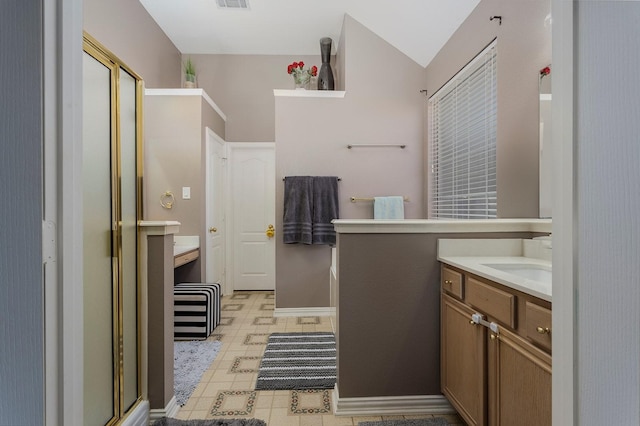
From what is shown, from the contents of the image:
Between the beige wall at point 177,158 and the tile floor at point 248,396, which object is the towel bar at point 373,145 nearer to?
the beige wall at point 177,158

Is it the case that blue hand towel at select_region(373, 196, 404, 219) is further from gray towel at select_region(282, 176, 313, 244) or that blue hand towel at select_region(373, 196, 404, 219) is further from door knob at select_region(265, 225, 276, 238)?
door knob at select_region(265, 225, 276, 238)

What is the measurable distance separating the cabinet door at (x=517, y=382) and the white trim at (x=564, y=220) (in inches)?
20.3

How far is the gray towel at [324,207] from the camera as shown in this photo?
12.7 ft

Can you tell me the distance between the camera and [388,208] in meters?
3.84

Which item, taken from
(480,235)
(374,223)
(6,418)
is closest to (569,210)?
(6,418)

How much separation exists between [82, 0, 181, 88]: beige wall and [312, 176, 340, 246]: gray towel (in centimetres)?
198

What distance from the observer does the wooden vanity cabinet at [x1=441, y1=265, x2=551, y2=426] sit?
4.00 ft

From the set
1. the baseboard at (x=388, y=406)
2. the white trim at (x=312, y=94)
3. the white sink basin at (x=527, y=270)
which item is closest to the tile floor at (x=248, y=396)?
the baseboard at (x=388, y=406)

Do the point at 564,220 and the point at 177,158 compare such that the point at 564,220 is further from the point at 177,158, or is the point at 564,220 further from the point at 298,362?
the point at 177,158

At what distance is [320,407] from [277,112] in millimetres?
2810

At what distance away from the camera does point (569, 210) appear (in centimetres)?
70

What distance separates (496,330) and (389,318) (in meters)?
0.65

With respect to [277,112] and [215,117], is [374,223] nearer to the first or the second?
[277,112]

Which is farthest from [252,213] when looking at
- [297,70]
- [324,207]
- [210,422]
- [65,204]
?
[65,204]
